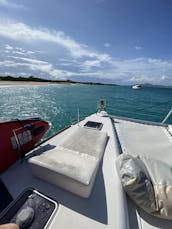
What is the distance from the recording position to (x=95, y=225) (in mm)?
1133

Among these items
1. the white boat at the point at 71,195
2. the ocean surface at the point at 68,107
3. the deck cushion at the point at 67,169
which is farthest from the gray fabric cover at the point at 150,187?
the ocean surface at the point at 68,107

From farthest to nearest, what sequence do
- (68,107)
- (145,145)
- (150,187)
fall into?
(68,107) < (145,145) < (150,187)

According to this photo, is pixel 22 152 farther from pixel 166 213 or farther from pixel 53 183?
pixel 166 213

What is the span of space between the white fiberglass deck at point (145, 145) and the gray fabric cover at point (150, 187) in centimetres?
11

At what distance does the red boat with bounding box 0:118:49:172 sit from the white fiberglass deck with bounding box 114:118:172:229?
156cm

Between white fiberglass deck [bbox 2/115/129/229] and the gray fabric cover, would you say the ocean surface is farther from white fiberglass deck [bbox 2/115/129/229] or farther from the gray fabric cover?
white fiberglass deck [bbox 2/115/129/229]

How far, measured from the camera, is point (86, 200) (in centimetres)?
134

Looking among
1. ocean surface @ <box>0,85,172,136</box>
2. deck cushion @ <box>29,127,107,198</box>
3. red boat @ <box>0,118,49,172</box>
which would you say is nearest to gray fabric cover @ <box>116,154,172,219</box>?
deck cushion @ <box>29,127,107,198</box>

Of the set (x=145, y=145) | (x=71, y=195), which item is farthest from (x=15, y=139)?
(x=145, y=145)

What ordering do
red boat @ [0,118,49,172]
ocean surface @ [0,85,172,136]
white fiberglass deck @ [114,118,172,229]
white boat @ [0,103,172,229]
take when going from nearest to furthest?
1. white boat @ [0,103,172,229]
2. white fiberglass deck @ [114,118,172,229]
3. red boat @ [0,118,49,172]
4. ocean surface @ [0,85,172,136]

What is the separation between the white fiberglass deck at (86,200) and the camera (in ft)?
3.74

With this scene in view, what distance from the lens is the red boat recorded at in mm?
1626

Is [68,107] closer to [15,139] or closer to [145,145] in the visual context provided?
[145,145]

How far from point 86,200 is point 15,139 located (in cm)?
118
